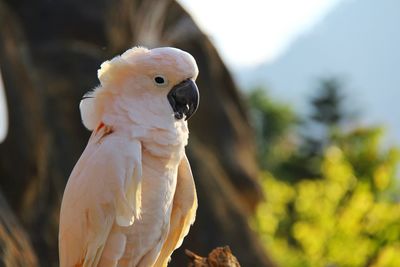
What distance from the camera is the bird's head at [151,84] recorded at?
99.2 inches

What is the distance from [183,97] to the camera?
2564 mm

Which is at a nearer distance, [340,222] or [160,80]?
[160,80]

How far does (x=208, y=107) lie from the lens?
733 centimetres

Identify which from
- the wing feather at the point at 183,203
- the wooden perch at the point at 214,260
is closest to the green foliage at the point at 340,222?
the wooden perch at the point at 214,260

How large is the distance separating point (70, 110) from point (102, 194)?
3.86 metres

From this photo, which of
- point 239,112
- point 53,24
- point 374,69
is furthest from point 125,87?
point 374,69

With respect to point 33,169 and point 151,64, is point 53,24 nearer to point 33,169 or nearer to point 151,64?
point 33,169

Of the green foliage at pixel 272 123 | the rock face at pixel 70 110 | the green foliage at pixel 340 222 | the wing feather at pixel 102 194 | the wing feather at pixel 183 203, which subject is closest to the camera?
the wing feather at pixel 102 194

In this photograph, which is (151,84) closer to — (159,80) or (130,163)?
(159,80)

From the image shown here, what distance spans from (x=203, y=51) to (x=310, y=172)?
500 inches

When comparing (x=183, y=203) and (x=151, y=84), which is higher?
(x=151, y=84)

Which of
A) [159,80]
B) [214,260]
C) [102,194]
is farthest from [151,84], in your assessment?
[214,260]

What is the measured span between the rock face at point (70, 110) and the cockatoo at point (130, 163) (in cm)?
330

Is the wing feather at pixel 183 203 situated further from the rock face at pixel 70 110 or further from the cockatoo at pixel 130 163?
the rock face at pixel 70 110
